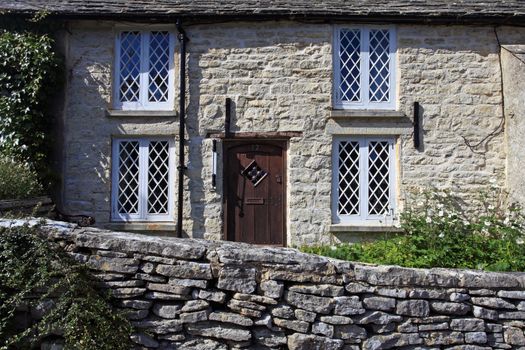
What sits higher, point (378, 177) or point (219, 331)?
point (378, 177)

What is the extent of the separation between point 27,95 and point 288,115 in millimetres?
4324

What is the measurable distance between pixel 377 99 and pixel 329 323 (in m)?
5.23

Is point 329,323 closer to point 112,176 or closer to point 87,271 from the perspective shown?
point 87,271

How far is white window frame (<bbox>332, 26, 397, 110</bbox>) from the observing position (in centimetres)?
841

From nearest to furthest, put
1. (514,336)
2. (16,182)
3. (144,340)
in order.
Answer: (144,340) → (514,336) → (16,182)

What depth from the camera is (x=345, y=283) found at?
13.6 ft

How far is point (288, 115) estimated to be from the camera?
834 centimetres

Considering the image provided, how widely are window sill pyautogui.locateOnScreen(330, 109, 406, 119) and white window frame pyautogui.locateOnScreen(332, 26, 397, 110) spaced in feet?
0.50

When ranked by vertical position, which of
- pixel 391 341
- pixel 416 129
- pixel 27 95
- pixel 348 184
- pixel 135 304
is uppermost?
pixel 27 95

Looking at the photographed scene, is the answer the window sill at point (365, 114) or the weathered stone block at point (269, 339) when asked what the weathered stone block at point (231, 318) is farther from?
the window sill at point (365, 114)

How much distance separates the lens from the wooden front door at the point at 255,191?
27.3 feet

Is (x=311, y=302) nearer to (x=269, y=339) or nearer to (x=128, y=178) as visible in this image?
(x=269, y=339)

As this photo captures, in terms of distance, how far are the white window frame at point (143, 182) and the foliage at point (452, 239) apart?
2.49 metres

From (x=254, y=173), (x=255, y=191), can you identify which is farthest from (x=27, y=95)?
(x=255, y=191)
